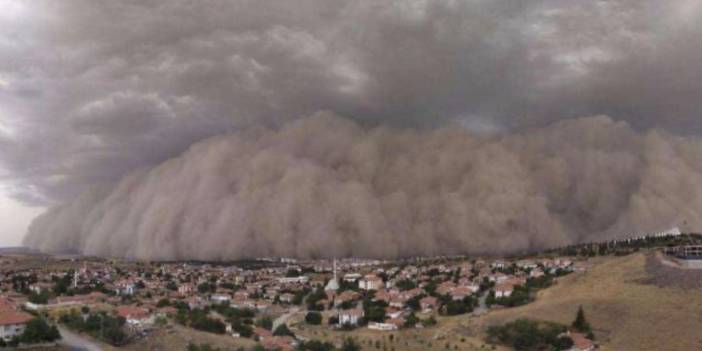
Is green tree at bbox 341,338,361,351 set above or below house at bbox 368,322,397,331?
above

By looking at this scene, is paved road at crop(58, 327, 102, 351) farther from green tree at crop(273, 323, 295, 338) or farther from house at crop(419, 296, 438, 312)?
house at crop(419, 296, 438, 312)

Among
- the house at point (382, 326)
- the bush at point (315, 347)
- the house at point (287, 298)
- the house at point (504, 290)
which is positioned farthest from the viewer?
the house at point (287, 298)

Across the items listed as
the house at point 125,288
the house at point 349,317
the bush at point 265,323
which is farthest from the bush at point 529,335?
the house at point 125,288

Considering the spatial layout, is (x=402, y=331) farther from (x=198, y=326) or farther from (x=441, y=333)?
(x=198, y=326)

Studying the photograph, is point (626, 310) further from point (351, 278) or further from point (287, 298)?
point (351, 278)

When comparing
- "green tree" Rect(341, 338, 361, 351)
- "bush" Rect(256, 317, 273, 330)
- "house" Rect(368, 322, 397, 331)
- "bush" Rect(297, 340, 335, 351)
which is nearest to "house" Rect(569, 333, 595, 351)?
"green tree" Rect(341, 338, 361, 351)

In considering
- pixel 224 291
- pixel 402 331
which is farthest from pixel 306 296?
pixel 402 331

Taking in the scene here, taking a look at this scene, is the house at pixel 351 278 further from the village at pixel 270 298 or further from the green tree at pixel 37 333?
the green tree at pixel 37 333
